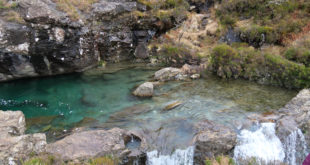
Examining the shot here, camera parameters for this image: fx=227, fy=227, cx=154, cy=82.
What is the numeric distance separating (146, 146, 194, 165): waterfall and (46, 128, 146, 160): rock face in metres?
0.48

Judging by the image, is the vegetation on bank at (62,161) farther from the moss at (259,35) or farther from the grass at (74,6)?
the moss at (259,35)

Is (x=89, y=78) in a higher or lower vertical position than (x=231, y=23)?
lower

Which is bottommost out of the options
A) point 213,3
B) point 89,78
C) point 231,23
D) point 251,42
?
point 89,78

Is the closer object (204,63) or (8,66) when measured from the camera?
(8,66)

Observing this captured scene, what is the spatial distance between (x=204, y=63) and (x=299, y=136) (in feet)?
28.5

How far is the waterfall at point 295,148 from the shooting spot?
23.8ft

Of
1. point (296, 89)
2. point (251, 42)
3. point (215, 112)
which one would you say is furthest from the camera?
point (251, 42)

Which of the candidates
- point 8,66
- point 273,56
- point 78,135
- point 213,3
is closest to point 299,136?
point 273,56

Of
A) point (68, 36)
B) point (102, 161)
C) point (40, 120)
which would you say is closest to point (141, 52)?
point (68, 36)

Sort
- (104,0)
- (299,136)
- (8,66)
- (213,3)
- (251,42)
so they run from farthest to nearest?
(213,3) → (104,0) → (251,42) → (8,66) → (299,136)

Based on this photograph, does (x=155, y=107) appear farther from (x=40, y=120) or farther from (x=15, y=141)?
(x=15, y=141)

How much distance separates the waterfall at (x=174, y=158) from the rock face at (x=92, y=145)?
1.59 ft

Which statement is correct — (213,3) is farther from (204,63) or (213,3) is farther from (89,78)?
Answer: (89,78)

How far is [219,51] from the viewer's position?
14227 mm
